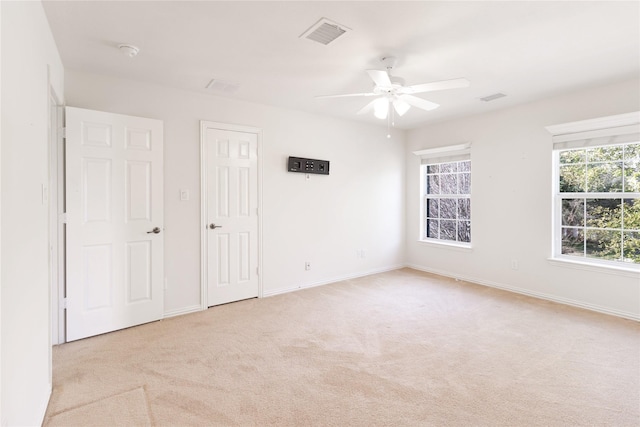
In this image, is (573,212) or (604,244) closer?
(604,244)

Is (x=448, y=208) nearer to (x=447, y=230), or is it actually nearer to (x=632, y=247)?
(x=447, y=230)

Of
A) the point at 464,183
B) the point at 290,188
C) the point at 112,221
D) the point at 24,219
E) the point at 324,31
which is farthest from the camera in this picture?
the point at 464,183

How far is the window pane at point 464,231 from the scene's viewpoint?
4.89 meters

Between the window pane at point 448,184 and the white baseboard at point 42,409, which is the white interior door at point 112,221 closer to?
the white baseboard at point 42,409

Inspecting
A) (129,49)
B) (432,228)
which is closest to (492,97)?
(432,228)

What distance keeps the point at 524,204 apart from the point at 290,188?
10.2 feet

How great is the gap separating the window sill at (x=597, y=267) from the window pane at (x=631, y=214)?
44 cm

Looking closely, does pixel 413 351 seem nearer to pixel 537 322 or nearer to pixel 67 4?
pixel 537 322

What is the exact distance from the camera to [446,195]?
16.8 feet

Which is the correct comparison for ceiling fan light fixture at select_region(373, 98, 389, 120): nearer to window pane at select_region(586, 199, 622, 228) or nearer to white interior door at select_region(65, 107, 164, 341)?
white interior door at select_region(65, 107, 164, 341)

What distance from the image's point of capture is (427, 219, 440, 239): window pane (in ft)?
17.6

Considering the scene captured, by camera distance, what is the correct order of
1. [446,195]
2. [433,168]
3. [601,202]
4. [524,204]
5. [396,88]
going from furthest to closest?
[433,168] < [446,195] < [524,204] < [601,202] < [396,88]

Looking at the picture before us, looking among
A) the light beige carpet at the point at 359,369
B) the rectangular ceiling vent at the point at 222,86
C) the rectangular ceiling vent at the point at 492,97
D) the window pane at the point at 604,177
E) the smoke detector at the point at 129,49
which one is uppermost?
the rectangular ceiling vent at the point at 492,97

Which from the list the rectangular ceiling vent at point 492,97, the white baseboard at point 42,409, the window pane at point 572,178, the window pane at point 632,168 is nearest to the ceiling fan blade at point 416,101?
the rectangular ceiling vent at point 492,97
